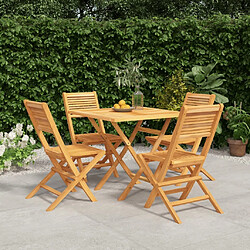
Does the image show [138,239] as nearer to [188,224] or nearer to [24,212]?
[188,224]

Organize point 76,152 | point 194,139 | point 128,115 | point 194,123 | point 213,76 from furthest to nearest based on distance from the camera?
point 213,76 → point 194,139 → point 128,115 → point 76,152 → point 194,123

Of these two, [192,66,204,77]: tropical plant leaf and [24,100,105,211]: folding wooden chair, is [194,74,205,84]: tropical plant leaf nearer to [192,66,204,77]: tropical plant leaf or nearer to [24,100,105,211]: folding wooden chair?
[192,66,204,77]: tropical plant leaf

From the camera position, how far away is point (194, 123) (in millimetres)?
3961

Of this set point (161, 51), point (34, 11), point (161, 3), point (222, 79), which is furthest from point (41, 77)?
point (161, 3)

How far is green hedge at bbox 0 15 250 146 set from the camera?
271 inches

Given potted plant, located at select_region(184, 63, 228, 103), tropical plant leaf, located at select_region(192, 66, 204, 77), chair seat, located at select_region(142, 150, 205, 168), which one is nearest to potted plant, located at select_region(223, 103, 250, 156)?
potted plant, located at select_region(184, 63, 228, 103)

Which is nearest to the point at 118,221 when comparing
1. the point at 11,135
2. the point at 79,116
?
the point at 79,116

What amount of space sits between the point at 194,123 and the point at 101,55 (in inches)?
141

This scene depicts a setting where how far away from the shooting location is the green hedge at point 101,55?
6891 mm

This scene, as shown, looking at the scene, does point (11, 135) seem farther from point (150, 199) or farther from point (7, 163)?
point (150, 199)

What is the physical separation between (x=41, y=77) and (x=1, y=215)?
3.48 metres

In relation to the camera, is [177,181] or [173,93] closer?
[177,181]

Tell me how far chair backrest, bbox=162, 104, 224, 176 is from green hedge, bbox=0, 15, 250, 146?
3286 mm

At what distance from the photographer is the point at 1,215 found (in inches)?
158
